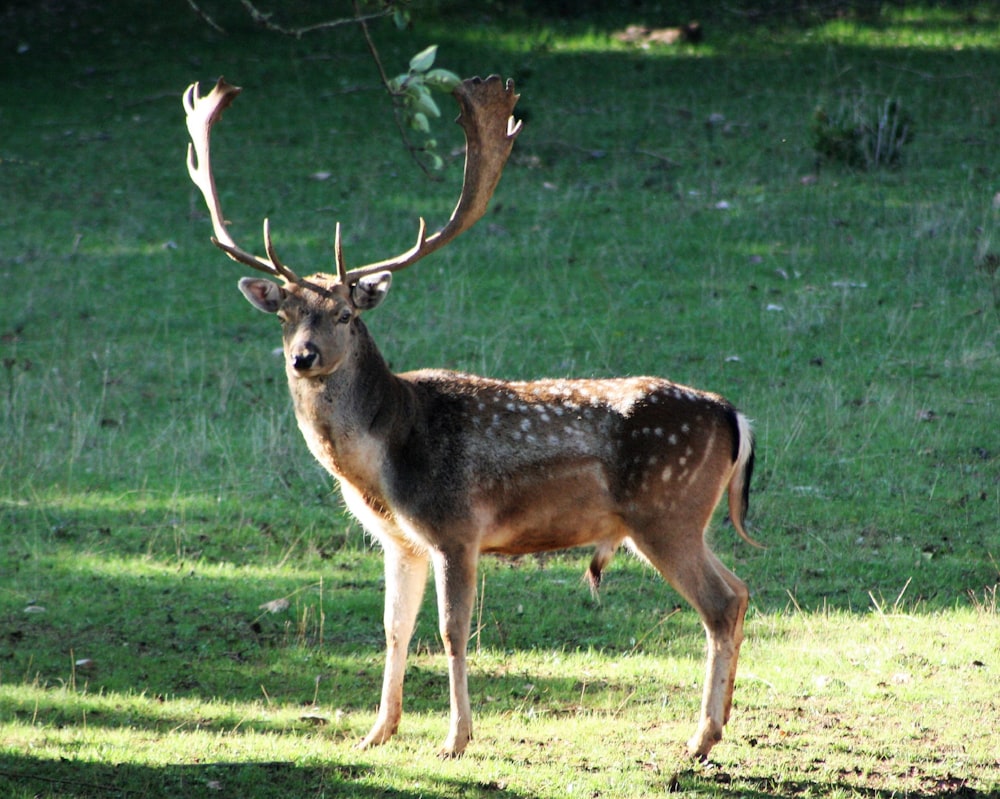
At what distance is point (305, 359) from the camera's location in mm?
6242

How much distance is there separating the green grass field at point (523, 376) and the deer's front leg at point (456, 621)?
140 mm

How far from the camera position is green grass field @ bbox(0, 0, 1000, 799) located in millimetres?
6812

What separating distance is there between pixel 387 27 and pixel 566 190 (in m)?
6.43

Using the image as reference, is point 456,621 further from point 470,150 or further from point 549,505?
point 470,150

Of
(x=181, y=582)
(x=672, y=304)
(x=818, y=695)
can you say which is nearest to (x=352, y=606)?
(x=181, y=582)

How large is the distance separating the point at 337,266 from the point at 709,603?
90.4 inches

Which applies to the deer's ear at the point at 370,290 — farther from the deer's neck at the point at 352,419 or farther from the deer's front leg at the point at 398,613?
the deer's front leg at the point at 398,613

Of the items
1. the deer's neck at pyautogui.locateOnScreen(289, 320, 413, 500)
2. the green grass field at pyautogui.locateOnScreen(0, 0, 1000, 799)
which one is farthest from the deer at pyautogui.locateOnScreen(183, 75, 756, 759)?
the green grass field at pyautogui.locateOnScreen(0, 0, 1000, 799)

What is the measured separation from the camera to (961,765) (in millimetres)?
6273

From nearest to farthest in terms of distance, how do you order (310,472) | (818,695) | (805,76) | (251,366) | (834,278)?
(818,695) < (310,472) < (251,366) < (834,278) < (805,76)

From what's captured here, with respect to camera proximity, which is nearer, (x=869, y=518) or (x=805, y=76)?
(x=869, y=518)

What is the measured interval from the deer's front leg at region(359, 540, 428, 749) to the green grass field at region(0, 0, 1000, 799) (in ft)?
0.54

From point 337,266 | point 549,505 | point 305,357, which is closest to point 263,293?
point 337,266

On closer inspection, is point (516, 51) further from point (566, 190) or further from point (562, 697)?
point (562, 697)
